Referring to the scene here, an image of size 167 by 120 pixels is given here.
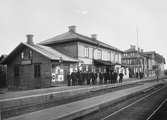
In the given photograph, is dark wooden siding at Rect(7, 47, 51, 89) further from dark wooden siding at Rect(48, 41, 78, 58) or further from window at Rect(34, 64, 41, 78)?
dark wooden siding at Rect(48, 41, 78, 58)

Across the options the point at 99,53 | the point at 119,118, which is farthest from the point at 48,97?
the point at 99,53

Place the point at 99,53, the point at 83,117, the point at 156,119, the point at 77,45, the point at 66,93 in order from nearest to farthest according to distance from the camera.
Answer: the point at 156,119
the point at 83,117
the point at 66,93
the point at 77,45
the point at 99,53

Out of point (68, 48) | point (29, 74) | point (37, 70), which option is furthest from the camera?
point (68, 48)

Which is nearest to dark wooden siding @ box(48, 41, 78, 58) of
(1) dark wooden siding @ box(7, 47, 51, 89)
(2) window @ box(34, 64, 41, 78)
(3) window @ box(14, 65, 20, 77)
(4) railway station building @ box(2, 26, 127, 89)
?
(4) railway station building @ box(2, 26, 127, 89)

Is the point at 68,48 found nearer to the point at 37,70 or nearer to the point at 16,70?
the point at 37,70

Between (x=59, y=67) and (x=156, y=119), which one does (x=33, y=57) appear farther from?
(x=156, y=119)

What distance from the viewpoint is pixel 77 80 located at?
24.1 meters

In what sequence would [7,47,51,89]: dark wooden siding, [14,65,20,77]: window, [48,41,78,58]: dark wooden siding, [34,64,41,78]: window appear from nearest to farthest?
[7,47,51,89]: dark wooden siding → [34,64,41,78]: window → [14,65,20,77]: window → [48,41,78,58]: dark wooden siding

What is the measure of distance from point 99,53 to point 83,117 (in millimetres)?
25210

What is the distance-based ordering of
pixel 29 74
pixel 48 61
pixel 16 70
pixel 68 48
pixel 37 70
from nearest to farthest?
pixel 48 61 → pixel 37 70 → pixel 29 74 → pixel 16 70 → pixel 68 48

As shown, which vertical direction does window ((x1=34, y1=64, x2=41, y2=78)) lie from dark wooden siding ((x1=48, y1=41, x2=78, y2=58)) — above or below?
below

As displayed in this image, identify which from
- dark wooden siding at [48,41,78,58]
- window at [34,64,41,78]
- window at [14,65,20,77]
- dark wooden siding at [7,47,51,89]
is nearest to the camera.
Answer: dark wooden siding at [7,47,51,89]

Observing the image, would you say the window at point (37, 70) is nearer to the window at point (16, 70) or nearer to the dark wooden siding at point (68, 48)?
the window at point (16, 70)

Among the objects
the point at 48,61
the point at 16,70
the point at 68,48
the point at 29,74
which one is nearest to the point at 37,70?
the point at 29,74
